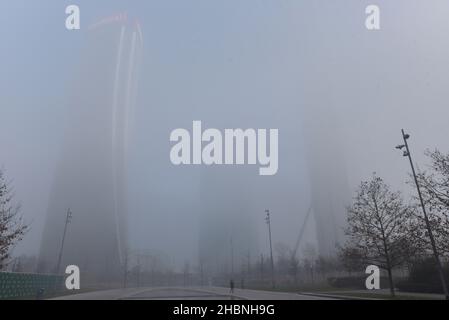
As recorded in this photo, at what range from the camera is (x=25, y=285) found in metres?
23.8

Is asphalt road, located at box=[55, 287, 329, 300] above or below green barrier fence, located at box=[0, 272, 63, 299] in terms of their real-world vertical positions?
below

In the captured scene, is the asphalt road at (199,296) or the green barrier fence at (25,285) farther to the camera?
the green barrier fence at (25,285)

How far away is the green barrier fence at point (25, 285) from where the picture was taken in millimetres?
20828

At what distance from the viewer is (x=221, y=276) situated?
45500 mm

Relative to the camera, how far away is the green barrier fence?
2083cm

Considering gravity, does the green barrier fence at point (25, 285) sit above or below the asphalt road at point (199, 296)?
above

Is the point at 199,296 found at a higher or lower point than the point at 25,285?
lower

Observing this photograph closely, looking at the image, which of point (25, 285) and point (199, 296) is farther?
point (25, 285)

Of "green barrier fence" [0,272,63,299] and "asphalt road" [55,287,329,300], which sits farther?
"green barrier fence" [0,272,63,299]
